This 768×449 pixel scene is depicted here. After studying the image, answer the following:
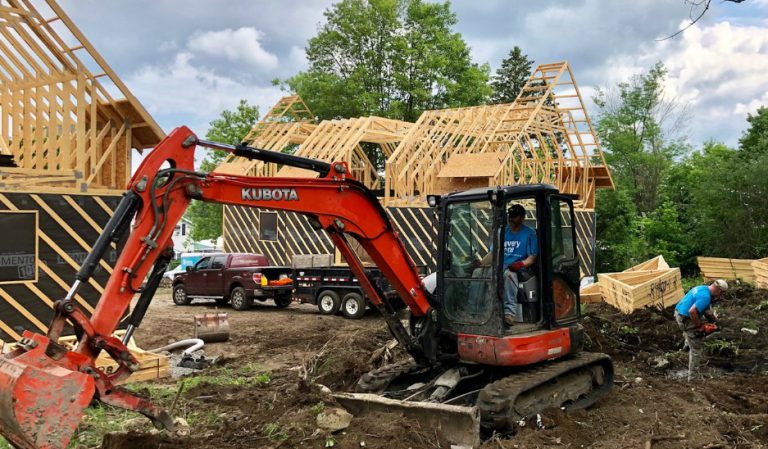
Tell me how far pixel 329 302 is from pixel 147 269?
12.1 metres

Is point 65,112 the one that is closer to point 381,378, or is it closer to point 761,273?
point 381,378

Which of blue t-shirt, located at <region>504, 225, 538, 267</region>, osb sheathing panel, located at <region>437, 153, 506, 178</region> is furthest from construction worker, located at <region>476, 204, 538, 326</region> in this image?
osb sheathing panel, located at <region>437, 153, 506, 178</region>

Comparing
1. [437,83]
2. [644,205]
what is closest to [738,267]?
[644,205]

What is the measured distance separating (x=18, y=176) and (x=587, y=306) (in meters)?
11.8

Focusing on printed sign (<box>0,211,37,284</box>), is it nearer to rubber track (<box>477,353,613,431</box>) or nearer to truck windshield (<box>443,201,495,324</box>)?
truck windshield (<box>443,201,495,324</box>)

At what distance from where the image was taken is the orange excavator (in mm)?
4871

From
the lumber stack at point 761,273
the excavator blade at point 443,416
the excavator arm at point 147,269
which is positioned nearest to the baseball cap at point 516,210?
the excavator arm at point 147,269

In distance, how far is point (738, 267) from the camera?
699 inches

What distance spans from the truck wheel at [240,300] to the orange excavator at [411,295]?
37.9 feet

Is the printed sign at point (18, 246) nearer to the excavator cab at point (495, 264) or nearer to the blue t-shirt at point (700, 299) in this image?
the excavator cab at point (495, 264)

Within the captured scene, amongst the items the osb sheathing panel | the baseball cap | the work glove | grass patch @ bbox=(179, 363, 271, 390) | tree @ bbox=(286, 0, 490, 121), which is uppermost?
tree @ bbox=(286, 0, 490, 121)

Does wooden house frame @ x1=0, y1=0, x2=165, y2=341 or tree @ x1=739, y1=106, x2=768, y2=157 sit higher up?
tree @ x1=739, y1=106, x2=768, y2=157

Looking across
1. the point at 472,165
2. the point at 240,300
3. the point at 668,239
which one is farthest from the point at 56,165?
the point at 668,239

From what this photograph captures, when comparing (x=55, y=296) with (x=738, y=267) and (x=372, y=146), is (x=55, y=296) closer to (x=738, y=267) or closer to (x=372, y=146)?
(x=738, y=267)
